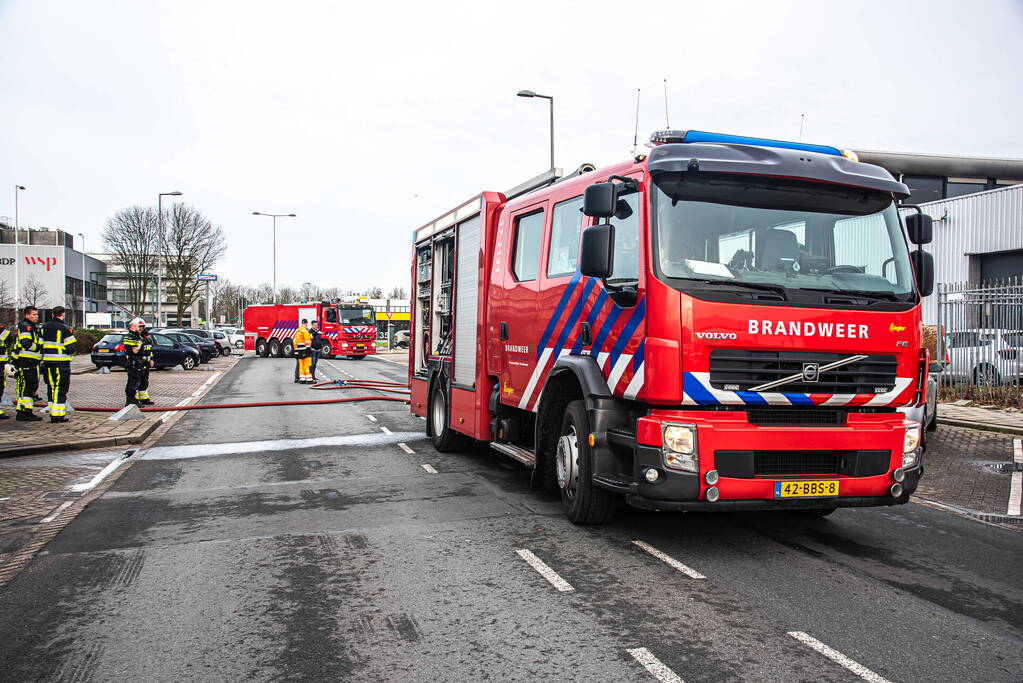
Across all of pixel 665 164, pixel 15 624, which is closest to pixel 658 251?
pixel 665 164

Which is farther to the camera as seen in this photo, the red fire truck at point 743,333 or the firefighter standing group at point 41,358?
the firefighter standing group at point 41,358

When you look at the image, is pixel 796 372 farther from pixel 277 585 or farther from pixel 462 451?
pixel 462 451

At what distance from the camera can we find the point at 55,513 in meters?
7.12

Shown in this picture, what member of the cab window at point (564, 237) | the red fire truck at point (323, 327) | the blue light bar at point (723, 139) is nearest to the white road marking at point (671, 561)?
the cab window at point (564, 237)

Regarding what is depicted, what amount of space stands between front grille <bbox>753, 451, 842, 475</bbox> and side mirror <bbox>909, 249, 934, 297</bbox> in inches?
56.7

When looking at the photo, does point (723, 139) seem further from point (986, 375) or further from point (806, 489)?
point (986, 375)

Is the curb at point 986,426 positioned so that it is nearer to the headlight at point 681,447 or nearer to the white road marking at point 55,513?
the headlight at point 681,447

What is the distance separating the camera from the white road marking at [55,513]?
687cm

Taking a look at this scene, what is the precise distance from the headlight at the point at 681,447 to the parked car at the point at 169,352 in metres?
29.1

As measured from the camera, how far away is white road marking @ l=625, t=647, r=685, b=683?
3633 millimetres

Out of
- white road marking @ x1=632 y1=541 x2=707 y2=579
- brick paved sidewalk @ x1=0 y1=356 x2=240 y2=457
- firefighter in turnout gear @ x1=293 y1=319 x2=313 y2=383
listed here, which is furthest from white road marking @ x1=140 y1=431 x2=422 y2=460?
firefighter in turnout gear @ x1=293 y1=319 x2=313 y2=383

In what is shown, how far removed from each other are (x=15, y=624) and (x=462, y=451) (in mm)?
6455

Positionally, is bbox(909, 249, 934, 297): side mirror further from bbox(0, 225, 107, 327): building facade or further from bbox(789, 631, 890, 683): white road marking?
bbox(0, 225, 107, 327): building facade

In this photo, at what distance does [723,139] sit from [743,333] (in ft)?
5.16
